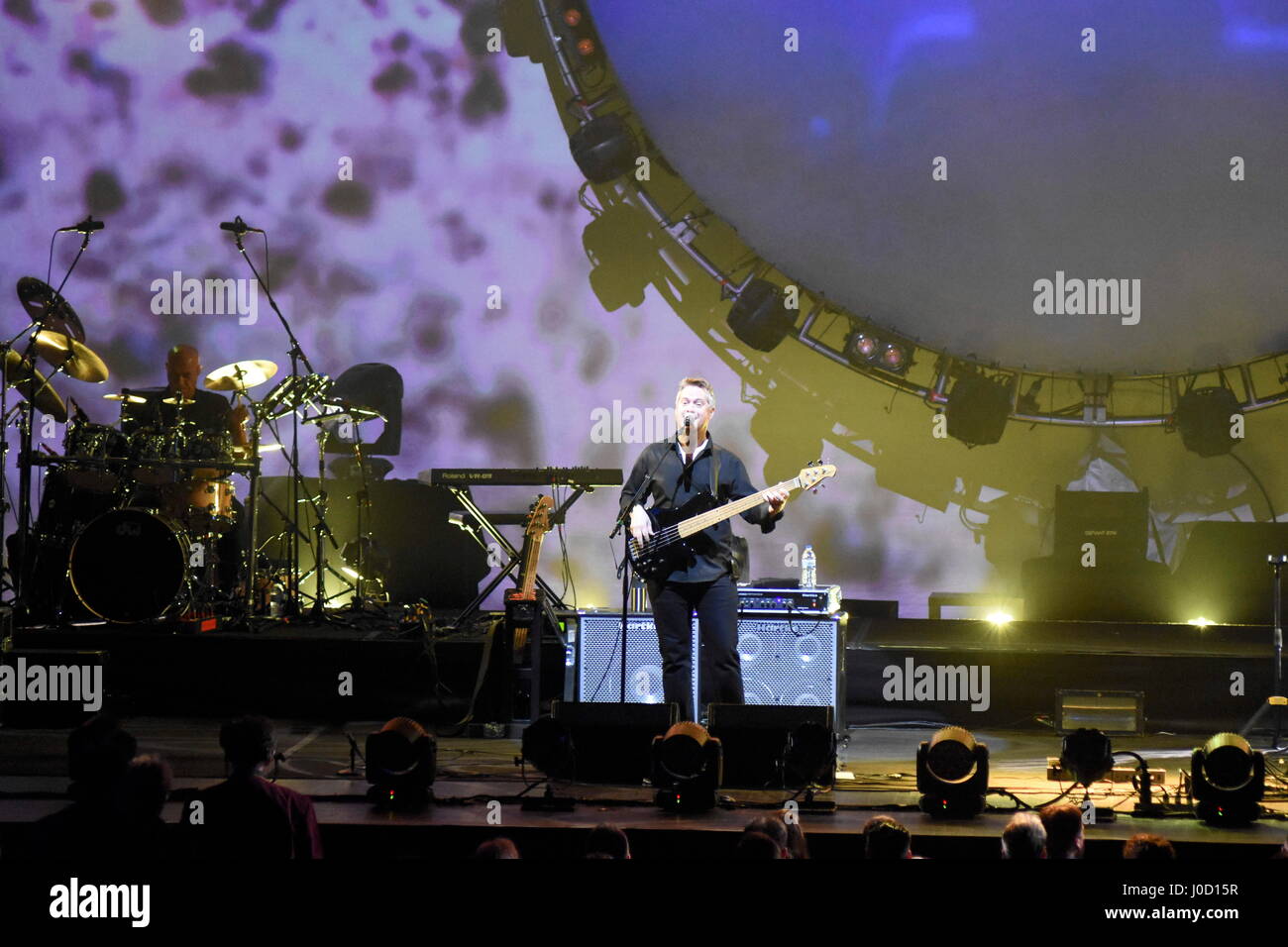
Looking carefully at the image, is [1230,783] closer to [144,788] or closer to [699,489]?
[699,489]

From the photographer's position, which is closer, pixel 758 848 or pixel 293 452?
pixel 758 848

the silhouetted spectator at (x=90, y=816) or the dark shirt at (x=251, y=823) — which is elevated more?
the silhouetted spectator at (x=90, y=816)

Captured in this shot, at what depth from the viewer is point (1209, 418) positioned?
8.12 metres

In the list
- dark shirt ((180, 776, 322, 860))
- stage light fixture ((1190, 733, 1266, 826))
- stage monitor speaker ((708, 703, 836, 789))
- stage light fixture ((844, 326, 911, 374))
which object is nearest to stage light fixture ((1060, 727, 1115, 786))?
stage light fixture ((1190, 733, 1266, 826))

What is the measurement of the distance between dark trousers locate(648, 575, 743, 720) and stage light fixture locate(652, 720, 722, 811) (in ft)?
2.18

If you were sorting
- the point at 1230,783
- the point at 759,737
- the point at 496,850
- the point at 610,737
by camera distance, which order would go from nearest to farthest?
the point at 496,850 < the point at 1230,783 < the point at 759,737 < the point at 610,737

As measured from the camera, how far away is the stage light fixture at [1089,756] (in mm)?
4934

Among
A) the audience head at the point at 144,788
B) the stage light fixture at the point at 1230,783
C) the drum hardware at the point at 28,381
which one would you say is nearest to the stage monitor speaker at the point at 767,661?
the stage light fixture at the point at 1230,783

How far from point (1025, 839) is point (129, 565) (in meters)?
5.45

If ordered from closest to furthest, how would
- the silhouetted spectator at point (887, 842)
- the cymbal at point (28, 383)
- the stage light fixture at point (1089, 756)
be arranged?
1. the silhouetted spectator at point (887, 842)
2. the stage light fixture at point (1089, 756)
3. the cymbal at point (28, 383)

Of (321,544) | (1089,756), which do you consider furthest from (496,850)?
(321,544)

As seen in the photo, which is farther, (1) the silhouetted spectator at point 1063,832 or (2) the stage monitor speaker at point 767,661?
(2) the stage monitor speaker at point 767,661

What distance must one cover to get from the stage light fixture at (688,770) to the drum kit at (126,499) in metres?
3.49

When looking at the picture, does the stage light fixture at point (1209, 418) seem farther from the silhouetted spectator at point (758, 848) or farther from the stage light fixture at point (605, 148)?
the silhouetted spectator at point (758, 848)
